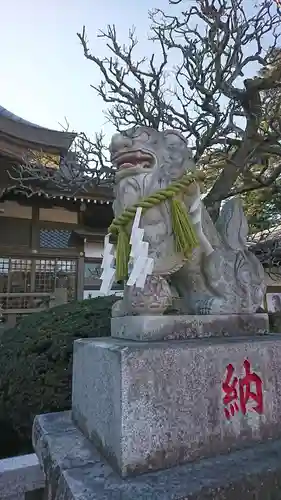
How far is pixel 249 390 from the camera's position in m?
1.47

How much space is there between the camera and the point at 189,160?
5.76 ft

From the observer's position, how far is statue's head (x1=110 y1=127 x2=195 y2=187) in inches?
64.7

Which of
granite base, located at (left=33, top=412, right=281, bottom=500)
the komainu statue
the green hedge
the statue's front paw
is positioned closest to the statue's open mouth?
the komainu statue

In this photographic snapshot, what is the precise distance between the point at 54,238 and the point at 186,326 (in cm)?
619

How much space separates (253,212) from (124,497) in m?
5.71

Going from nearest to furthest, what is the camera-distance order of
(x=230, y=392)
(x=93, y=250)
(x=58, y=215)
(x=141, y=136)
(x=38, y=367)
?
(x=230, y=392)
(x=141, y=136)
(x=38, y=367)
(x=58, y=215)
(x=93, y=250)

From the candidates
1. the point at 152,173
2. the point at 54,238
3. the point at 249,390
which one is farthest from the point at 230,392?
the point at 54,238

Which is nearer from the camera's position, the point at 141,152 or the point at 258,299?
the point at 141,152

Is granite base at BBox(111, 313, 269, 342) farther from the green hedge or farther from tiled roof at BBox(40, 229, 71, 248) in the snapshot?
tiled roof at BBox(40, 229, 71, 248)

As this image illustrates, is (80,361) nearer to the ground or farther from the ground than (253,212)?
nearer to the ground

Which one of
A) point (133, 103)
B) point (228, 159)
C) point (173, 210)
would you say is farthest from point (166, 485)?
point (133, 103)

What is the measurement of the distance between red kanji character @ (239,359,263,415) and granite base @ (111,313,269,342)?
21 cm

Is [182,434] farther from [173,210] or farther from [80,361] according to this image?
[173,210]

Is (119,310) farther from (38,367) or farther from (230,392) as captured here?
(38,367)
